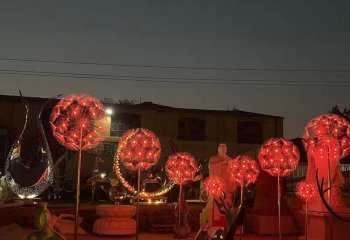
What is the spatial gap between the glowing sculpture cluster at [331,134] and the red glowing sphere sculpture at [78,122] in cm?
516

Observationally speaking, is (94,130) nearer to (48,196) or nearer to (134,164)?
(134,164)

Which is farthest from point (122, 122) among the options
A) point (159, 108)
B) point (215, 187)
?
point (215, 187)

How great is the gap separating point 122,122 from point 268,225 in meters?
17.3

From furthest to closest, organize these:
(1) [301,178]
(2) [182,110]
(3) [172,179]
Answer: (2) [182,110]
(1) [301,178]
(3) [172,179]

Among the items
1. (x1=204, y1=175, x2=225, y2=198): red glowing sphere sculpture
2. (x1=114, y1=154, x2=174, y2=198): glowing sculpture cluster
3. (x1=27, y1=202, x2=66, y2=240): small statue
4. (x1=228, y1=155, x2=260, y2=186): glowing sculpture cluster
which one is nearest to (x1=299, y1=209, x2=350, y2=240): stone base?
(x1=228, y1=155, x2=260, y2=186): glowing sculpture cluster

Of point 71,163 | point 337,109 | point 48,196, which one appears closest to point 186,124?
point 71,163

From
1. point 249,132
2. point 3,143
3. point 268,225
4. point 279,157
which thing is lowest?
point 268,225

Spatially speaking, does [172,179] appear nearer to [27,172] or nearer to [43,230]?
[27,172]

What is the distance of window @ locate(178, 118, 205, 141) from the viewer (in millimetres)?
32625

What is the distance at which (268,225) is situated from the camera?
1536 centimetres

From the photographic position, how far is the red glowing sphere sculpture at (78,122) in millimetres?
10148

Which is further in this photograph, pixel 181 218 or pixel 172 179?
pixel 181 218

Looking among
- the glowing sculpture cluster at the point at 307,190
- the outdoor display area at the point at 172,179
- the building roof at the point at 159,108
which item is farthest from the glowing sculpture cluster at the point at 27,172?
the building roof at the point at 159,108

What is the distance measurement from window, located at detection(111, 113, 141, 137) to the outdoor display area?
13985mm
